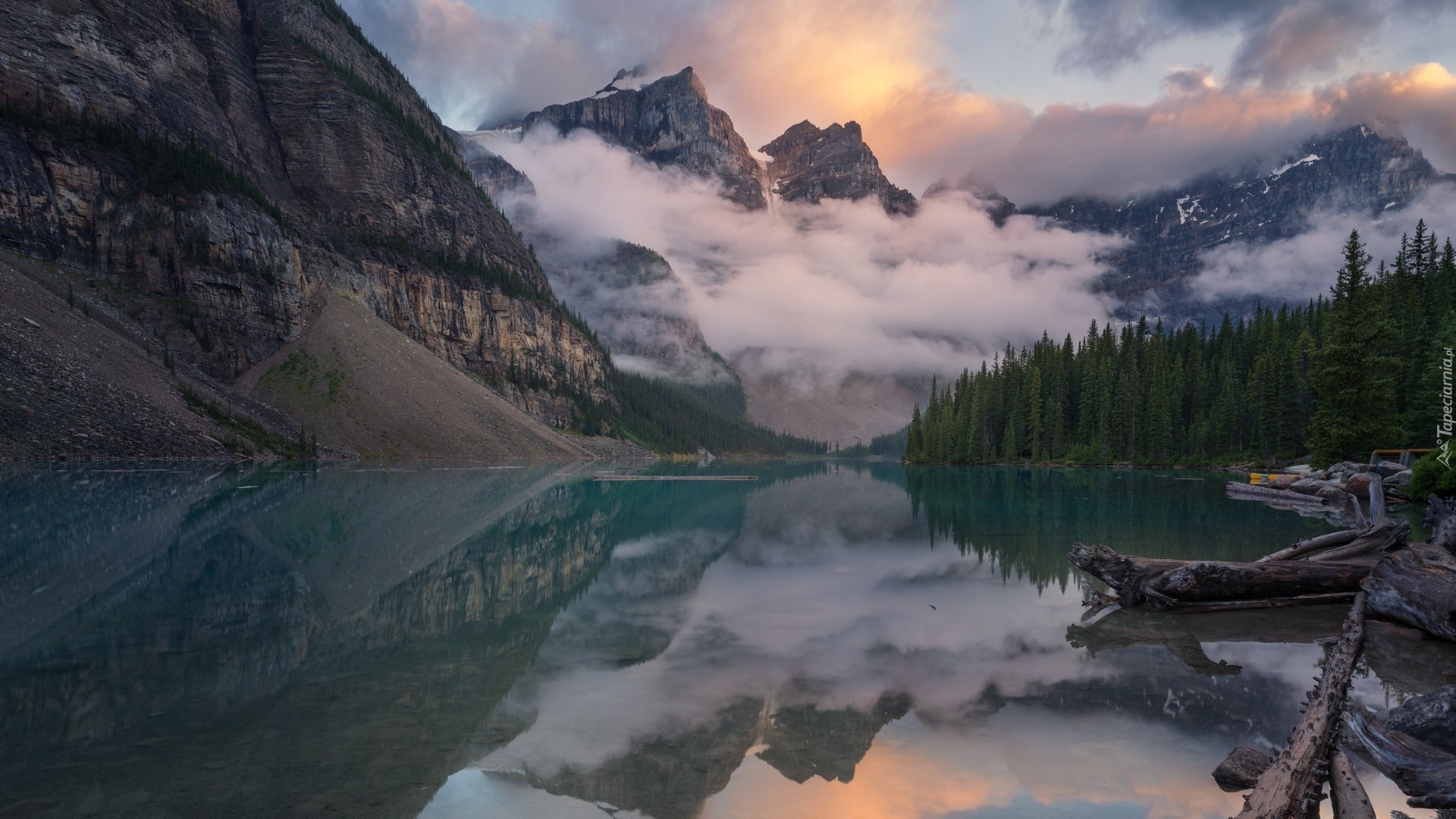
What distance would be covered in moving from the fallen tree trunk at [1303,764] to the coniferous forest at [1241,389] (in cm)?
4176

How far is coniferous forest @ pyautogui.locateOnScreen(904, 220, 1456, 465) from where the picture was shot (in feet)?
132

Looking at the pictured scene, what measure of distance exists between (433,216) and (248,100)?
128ft

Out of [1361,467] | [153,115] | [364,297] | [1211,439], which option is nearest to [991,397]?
[1211,439]

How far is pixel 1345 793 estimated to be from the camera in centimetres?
555

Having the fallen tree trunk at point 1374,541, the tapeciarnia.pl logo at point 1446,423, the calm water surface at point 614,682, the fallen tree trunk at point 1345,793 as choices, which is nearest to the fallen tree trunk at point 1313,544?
the fallen tree trunk at point 1374,541

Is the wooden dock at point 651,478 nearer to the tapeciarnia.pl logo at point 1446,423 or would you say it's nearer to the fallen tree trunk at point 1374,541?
the tapeciarnia.pl logo at point 1446,423

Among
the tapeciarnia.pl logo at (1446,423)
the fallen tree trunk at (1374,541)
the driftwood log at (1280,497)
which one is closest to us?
the fallen tree trunk at (1374,541)

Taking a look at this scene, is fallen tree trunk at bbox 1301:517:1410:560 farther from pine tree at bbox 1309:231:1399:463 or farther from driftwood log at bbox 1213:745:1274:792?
pine tree at bbox 1309:231:1399:463

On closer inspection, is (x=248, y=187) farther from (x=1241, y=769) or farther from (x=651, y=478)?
(x=1241, y=769)

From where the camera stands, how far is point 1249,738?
7.44 meters

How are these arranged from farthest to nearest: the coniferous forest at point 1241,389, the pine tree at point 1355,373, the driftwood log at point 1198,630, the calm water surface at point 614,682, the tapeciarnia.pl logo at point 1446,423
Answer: the coniferous forest at point 1241,389
the pine tree at point 1355,373
the tapeciarnia.pl logo at point 1446,423
the driftwood log at point 1198,630
the calm water surface at point 614,682

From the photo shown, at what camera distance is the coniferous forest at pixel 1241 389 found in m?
40.1

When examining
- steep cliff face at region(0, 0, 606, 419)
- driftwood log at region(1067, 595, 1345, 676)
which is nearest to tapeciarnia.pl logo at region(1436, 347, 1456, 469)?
driftwood log at region(1067, 595, 1345, 676)

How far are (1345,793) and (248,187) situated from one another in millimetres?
139005
